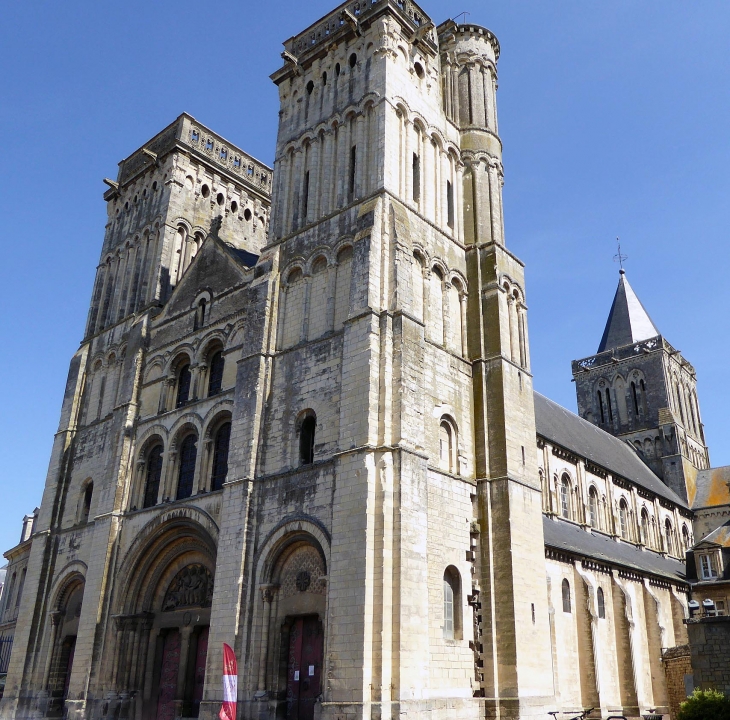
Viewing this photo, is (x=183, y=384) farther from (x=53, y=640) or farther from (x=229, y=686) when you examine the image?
(x=229, y=686)

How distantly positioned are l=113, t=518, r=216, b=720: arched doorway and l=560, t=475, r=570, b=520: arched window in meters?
15.1

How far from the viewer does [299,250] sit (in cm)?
2477

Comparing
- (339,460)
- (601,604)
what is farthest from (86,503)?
(601,604)

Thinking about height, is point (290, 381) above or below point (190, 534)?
above

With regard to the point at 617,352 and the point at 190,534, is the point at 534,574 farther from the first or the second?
the point at 617,352

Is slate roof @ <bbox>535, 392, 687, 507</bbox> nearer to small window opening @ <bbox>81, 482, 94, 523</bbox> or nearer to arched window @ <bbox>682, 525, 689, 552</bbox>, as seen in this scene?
arched window @ <bbox>682, 525, 689, 552</bbox>

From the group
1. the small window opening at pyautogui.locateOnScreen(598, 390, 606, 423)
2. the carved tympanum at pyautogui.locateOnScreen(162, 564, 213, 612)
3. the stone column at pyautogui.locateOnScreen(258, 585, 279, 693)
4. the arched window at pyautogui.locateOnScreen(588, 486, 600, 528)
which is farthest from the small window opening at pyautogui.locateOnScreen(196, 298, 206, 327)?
the small window opening at pyautogui.locateOnScreen(598, 390, 606, 423)

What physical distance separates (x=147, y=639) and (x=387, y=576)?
11241 millimetres

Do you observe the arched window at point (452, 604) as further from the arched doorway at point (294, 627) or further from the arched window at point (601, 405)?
the arched window at point (601, 405)

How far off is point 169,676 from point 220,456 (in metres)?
7.18

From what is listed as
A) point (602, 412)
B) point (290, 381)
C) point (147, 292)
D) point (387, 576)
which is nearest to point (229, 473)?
point (290, 381)

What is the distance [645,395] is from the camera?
48.6m

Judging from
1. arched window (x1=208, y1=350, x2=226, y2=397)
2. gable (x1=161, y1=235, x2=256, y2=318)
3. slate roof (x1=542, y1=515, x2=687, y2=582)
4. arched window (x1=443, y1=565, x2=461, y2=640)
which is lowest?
arched window (x1=443, y1=565, x2=461, y2=640)

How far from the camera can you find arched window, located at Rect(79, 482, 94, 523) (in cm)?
2942
